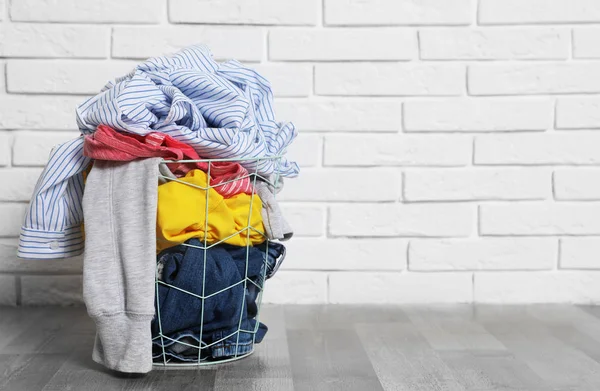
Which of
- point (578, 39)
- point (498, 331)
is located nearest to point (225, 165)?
point (498, 331)

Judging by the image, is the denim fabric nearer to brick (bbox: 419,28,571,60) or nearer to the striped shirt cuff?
the striped shirt cuff

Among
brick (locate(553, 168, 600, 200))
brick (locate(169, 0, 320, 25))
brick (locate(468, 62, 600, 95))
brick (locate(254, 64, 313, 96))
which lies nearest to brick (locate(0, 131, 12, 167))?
brick (locate(169, 0, 320, 25))

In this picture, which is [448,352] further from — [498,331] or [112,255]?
[112,255]

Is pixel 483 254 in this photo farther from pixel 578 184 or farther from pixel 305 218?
pixel 305 218

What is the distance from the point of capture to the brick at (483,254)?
73.0 inches

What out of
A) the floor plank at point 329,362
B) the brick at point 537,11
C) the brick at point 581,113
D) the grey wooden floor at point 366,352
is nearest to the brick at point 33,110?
the grey wooden floor at point 366,352

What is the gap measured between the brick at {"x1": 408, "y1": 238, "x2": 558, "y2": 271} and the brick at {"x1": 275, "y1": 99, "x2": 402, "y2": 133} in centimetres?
30

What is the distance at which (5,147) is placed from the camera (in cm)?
181

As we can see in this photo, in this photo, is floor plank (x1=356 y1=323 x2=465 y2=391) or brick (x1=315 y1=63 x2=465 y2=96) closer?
floor plank (x1=356 y1=323 x2=465 y2=391)

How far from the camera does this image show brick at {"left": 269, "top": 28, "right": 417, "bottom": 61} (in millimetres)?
1806

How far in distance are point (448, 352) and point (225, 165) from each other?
21.1 inches

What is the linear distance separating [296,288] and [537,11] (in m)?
0.88

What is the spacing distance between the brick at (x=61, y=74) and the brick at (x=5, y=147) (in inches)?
4.2

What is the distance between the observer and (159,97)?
50.2 inches
